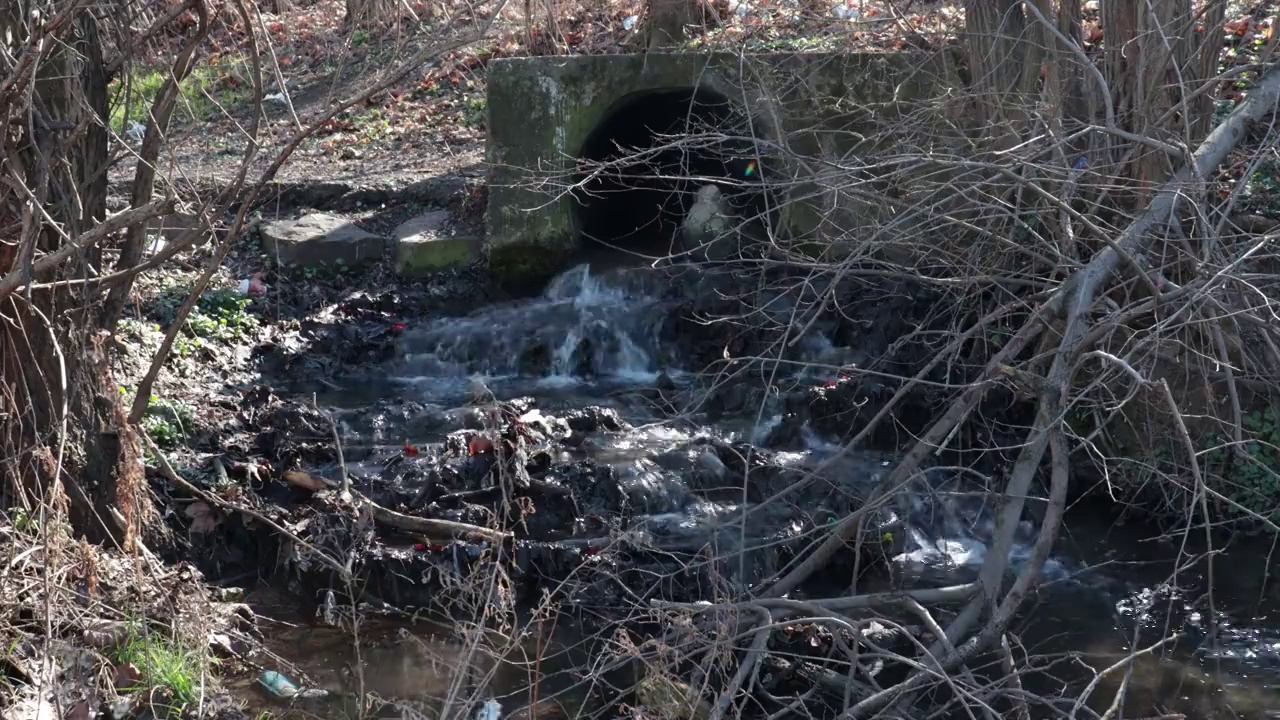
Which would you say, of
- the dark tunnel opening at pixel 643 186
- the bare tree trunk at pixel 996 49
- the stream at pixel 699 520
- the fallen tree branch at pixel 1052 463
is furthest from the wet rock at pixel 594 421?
the fallen tree branch at pixel 1052 463

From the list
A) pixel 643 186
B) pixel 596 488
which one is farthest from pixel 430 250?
pixel 596 488

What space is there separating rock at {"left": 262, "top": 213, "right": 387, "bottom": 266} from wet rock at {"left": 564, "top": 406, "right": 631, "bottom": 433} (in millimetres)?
3324

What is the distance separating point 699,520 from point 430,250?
15.1 feet

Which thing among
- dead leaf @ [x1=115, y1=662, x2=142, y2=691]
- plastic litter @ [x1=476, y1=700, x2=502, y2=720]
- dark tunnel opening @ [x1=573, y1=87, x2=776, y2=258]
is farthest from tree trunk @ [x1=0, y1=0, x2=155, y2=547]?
dark tunnel opening @ [x1=573, y1=87, x2=776, y2=258]

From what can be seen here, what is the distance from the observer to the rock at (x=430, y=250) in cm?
1023

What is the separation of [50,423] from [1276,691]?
4886 millimetres

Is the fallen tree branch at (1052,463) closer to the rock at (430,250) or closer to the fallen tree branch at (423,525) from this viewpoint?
the fallen tree branch at (423,525)

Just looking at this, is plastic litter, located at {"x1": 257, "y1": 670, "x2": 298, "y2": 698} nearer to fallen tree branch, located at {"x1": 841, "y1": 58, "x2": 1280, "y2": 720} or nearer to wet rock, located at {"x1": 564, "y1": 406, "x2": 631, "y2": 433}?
fallen tree branch, located at {"x1": 841, "y1": 58, "x2": 1280, "y2": 720}

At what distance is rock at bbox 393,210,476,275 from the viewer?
10.2 metres

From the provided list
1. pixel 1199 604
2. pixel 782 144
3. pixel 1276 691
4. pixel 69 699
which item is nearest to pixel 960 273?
pixel 782 144

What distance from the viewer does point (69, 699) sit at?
4.14 metres

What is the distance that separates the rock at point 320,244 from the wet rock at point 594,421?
3.32 m

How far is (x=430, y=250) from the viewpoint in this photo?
404 inches

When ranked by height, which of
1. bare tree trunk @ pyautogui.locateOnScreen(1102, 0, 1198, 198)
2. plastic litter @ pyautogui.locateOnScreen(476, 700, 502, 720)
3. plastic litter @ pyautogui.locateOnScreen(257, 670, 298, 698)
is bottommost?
plastic litter @ pyautogui.locateOnScreen(257, 670, 298, 698)
